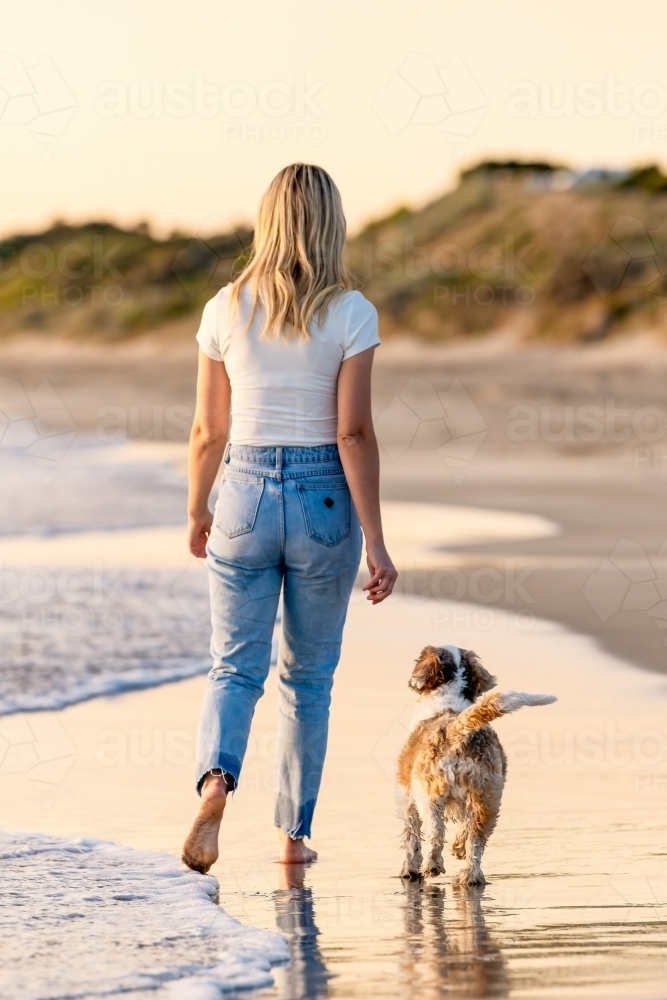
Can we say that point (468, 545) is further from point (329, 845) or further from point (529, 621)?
point (329, 845)

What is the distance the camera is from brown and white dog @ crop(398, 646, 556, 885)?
429cm

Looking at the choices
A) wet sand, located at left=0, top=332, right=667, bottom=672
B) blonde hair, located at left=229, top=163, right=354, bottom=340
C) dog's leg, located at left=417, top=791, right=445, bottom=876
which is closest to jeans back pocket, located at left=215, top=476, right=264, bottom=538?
blonde hair, located at left=229, top=163, right=354, bottom=340

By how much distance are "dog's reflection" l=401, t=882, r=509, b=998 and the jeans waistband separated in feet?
3.85

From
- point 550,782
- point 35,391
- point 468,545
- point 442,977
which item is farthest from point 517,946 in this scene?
point 35,391

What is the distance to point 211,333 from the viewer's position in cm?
445

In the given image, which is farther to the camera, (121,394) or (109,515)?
(121,394)

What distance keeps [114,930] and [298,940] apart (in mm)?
445

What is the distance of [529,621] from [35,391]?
119 ft

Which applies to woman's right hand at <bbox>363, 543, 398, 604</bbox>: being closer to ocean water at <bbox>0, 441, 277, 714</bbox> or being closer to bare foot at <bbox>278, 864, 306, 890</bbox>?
bare foot at <bbox>278, 864, 306, 890</bbox>

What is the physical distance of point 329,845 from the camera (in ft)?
15.5

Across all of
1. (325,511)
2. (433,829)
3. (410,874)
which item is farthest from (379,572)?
(410,874)

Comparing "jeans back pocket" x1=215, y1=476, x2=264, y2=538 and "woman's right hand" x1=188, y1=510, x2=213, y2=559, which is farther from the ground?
"jeans back pocket" x1=215, y1=476, x2=264, y2=538

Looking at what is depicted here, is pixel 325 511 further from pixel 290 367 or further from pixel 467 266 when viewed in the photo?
pixel 467 266

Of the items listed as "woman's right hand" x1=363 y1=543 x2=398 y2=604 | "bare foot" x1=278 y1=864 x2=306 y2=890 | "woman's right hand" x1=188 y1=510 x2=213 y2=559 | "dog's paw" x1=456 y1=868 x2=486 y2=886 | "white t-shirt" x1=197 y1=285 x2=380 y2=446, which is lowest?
"bare foot" x1=278 y1=864 x2=306 y2=890
